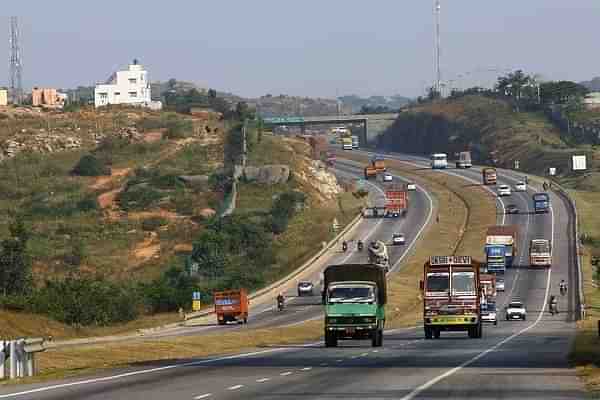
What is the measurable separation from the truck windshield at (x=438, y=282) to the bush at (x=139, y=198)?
344ft

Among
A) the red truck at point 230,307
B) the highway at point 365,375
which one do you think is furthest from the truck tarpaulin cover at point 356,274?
the red truck at point 230,307

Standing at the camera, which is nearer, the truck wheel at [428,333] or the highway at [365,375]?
the highway at [365,375]

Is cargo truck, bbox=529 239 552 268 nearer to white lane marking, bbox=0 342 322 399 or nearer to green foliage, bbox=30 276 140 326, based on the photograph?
green foliage, bbox=30 276 140 326

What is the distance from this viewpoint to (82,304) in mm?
74625

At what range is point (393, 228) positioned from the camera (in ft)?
507

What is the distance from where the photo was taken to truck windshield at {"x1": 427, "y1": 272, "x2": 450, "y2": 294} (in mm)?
55156

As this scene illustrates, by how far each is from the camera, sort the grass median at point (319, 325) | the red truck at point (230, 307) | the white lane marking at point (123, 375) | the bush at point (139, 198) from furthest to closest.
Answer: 1. the bush at point (139, 198)
2. the red truck at point (230, 307)
3. the grass median at point (319, 325)
4. the white lane marking at point (123, 375)

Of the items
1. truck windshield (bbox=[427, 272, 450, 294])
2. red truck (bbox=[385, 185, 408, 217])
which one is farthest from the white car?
truck windshield (bbox=[427, 272, 450, 294])

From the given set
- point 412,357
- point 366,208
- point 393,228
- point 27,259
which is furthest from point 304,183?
point 412,357

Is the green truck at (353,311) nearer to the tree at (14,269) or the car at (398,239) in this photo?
the tree at (14,269)

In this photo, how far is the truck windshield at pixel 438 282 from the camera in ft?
181

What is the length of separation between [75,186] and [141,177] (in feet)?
28.1

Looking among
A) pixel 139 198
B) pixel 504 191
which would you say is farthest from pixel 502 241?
pixel 504 191

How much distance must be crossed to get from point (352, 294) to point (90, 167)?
434ft
